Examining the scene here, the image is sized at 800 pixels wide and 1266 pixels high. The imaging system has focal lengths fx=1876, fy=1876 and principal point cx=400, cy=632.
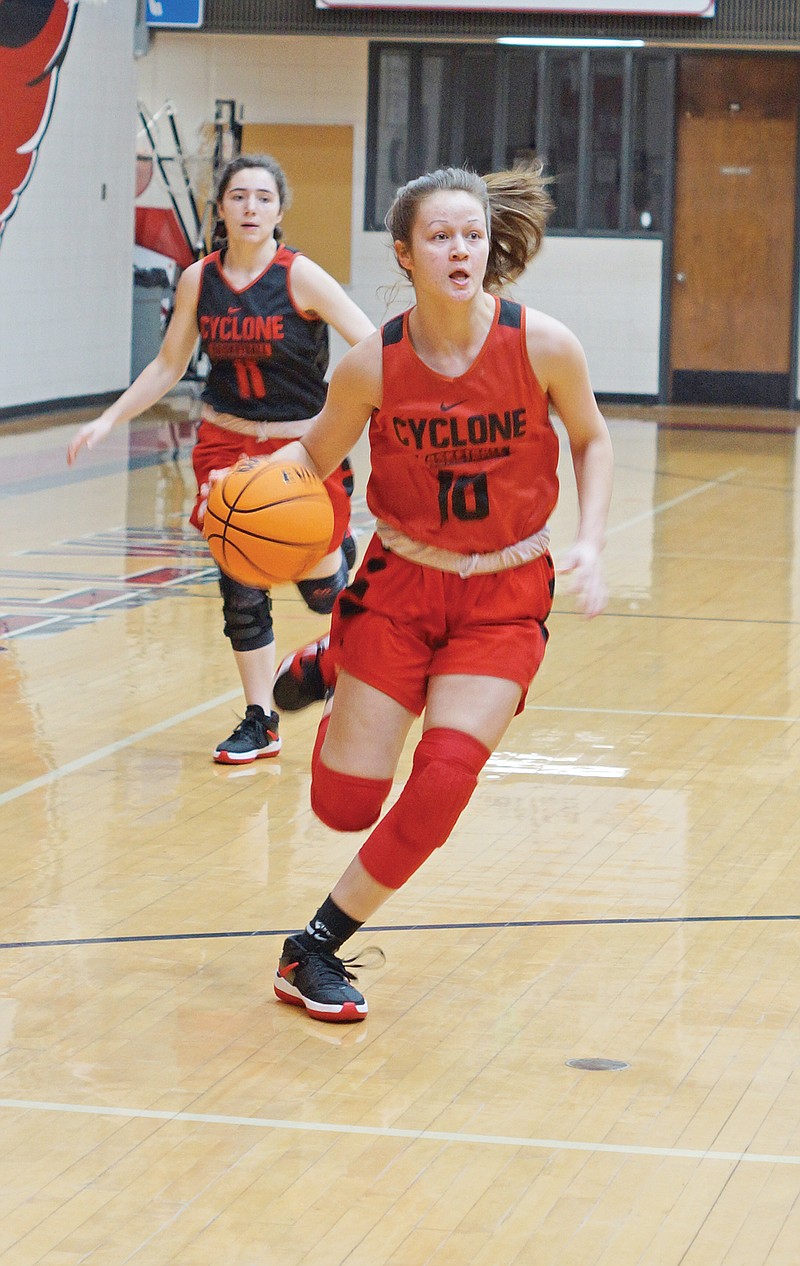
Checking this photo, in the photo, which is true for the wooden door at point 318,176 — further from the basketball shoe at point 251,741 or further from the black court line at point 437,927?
the black court line at point 437,927

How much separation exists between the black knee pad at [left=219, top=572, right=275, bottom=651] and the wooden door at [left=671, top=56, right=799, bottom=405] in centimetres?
1451

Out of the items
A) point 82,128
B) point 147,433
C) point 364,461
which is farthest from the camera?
point 82,128

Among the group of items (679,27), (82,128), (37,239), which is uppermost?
(679,27)

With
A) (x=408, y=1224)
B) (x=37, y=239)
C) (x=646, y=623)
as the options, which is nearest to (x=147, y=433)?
(x=37, y=239)

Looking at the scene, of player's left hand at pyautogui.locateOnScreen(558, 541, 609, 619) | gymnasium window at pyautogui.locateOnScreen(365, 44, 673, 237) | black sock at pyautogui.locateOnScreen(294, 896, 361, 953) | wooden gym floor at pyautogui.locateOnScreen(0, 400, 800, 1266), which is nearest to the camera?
wooden gym floor at pyautogui.locateOnScreen(0, 400, 800, 1266)

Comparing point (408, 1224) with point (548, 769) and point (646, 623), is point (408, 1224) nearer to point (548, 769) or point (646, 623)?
point (548, 769)

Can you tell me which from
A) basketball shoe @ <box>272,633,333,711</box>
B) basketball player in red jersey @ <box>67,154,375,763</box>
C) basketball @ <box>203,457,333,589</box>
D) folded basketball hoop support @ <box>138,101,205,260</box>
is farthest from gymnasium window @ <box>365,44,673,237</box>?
basketball @ <box>203,457,333,589</box>

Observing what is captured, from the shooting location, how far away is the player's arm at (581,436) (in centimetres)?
334

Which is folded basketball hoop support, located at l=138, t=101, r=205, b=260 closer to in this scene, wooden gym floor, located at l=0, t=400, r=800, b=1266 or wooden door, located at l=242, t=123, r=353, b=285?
wooden door, located at l=242, t=123, r=353, b=285

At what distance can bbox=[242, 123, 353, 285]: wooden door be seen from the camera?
63.0 ft

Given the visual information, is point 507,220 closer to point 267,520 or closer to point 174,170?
point 267,520

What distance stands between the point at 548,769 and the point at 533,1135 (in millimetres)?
2544

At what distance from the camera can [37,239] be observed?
15539 mm

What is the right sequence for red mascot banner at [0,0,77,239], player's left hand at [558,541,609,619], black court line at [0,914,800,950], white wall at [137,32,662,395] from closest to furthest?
player's left hand at [558,541,609,619]
black court line at [0,914,800,950]
red mascot banner at [0,0,77,239]
white wall at [137,32,662,395]
